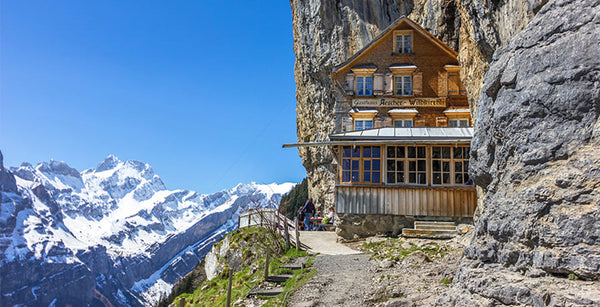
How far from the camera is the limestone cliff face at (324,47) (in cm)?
4625

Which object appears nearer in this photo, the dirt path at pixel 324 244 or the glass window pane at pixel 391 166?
the dirt path at pixel 324 244

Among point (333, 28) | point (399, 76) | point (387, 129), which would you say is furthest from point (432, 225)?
point (333, 28)

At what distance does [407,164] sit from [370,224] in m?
3.38

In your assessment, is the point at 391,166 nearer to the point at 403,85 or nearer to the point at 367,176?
the point at 367,176

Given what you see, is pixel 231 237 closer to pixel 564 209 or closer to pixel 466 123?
pixel 466 123

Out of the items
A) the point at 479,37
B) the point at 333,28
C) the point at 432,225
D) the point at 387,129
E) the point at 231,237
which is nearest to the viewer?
the point at 479,37

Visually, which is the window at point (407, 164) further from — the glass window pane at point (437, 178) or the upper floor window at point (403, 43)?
the upper floor window at point (403, 43)

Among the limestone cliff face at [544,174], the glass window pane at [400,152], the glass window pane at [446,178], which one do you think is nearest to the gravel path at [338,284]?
the limestone cliff face at [544,174]

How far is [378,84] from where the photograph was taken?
108 feet

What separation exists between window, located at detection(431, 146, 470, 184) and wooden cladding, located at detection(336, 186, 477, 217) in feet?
1.76

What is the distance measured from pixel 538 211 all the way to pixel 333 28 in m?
43.0

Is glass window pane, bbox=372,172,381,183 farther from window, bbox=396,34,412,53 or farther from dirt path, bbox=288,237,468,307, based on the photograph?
window, bbox=396,34,412,53

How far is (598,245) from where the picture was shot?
21.6 ft

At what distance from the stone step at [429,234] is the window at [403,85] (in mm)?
15172
